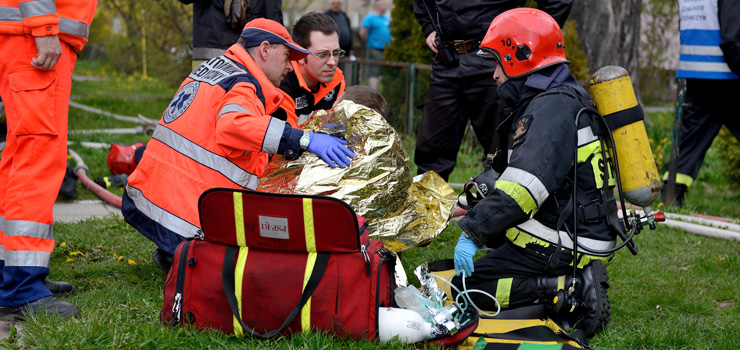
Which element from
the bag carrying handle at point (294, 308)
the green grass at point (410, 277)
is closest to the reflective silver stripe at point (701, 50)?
the green grass at point (410, 277)

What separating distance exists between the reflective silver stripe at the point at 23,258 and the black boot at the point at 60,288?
278 mm

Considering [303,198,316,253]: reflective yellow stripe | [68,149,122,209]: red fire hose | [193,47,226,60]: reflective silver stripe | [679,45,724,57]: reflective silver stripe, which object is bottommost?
[68,149,122,209]: red fire hose

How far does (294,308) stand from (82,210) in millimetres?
3268

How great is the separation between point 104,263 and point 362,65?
20.7 feet

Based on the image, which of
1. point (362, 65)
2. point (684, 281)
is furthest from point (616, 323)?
point (362, 65)

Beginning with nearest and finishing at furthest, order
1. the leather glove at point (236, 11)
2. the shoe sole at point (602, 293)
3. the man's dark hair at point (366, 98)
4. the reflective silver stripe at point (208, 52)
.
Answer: the shoe sole at point (602, 293)
the man's dark hair at point (366, 98)
the leather glove at point (236, 11)
the reflective silver stripe at point (208, 52)

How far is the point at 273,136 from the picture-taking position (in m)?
3.12

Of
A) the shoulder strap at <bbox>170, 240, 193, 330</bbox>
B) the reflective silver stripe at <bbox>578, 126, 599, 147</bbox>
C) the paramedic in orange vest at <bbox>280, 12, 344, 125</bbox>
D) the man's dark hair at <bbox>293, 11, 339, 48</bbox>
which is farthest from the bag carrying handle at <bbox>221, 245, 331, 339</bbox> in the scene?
the man's dark hair at <bbox>293, 11, 339, 48</bbox>

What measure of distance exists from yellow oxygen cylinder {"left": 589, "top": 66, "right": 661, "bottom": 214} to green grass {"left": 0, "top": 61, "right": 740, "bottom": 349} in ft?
2.28

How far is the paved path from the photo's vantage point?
5074mm

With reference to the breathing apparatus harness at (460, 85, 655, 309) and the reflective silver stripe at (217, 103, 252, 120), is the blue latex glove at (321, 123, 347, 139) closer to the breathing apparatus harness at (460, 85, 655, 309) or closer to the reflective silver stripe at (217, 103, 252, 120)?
the reflective silver stripe at (217, 103, 252, 120)

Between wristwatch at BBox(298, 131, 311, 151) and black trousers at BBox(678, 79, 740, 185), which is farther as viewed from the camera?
black trousers at BBox(678, 79, 740, 185)

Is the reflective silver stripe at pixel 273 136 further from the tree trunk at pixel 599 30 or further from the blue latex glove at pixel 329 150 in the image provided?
the tree trunk at pixel 599 30

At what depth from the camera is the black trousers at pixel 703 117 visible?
18.8 feet
